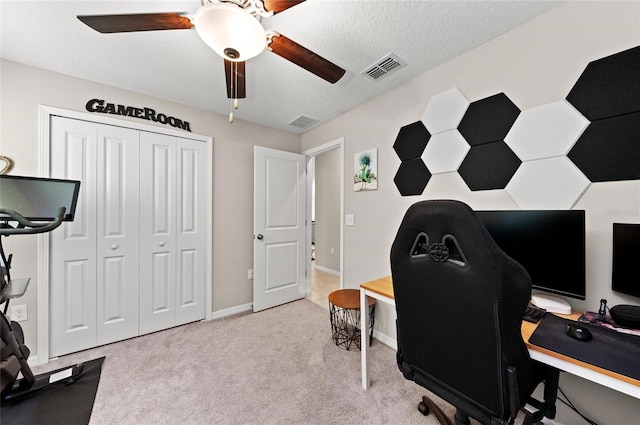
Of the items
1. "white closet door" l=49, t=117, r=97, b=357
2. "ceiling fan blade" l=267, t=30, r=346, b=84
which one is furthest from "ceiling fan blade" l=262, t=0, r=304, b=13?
"white closet door" l=49, t=117, r=97, b=357

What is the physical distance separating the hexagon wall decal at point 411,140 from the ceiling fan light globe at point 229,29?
142 cm

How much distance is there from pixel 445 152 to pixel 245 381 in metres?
2.31

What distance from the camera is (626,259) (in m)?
1.08

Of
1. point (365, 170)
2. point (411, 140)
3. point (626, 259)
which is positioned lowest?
point (626, 259)

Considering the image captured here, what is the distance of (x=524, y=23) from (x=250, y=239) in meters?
3.08

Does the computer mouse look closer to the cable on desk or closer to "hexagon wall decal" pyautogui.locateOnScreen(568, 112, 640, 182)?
the cable on desk

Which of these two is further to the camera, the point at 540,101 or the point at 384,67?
the point at 384,67

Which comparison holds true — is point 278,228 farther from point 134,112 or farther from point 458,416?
point 458,416

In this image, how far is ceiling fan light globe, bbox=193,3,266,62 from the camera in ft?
3.35

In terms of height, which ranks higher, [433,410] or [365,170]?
[365,170]

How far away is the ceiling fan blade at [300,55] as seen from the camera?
1.24 metres

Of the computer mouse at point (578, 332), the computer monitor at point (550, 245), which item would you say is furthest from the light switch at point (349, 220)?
the computer mouse at point (578, 332)

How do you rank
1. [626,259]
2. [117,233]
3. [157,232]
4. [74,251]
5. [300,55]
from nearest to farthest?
[626,259]
[300,55]
[74,251]
[117,233]
[157,232]

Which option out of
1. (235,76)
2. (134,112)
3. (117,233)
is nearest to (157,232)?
(117,233)
